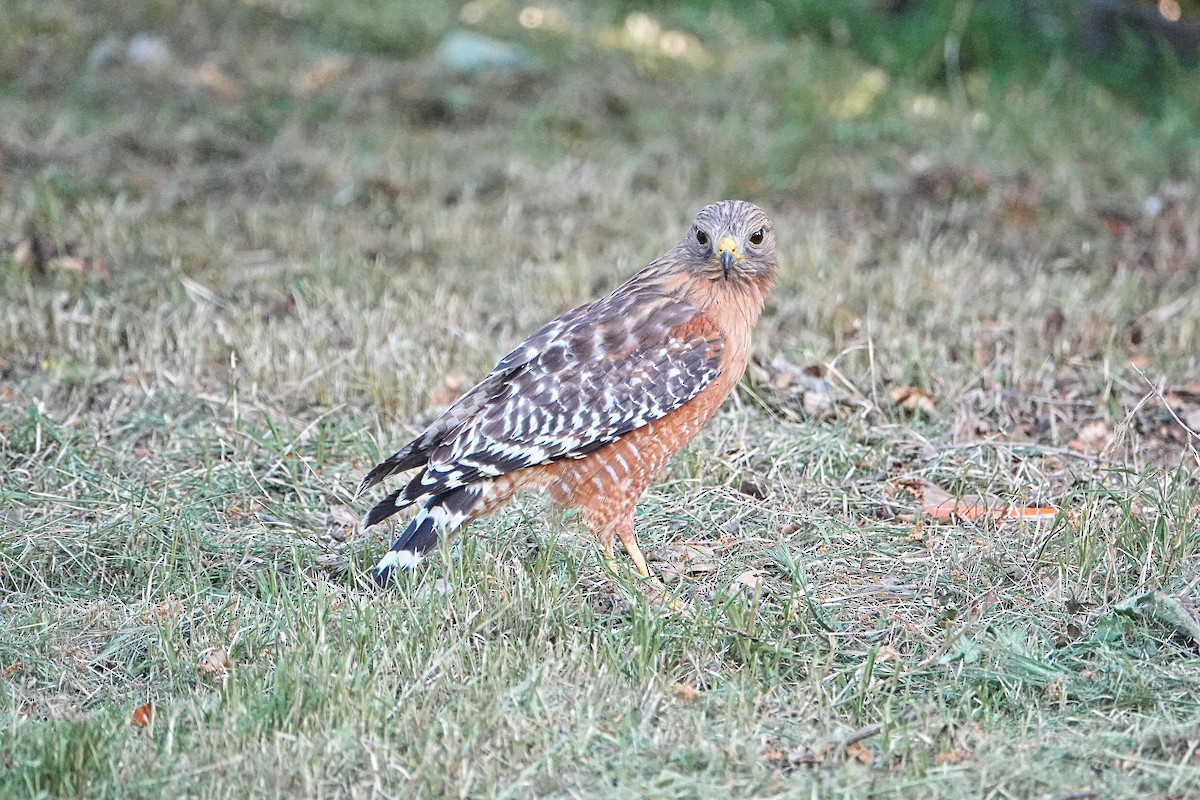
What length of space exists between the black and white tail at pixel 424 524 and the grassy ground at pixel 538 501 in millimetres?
83

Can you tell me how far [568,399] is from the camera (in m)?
4.99

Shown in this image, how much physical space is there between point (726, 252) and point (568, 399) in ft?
2.48

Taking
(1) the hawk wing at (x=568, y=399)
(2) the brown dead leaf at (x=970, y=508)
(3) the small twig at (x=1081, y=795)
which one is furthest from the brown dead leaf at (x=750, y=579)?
(3) the small twig at (x=1081, y=795)

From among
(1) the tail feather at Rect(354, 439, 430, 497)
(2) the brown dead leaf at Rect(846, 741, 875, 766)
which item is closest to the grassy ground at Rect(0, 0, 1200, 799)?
(2) the brown dead leaf at Rect(846, 741, 875, 766)

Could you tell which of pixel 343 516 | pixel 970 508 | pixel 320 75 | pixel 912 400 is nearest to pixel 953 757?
pixel 970 508

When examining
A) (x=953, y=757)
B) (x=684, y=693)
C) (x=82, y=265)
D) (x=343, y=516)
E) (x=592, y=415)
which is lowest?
(x=343, y=516)

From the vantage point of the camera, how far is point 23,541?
16.3 feet

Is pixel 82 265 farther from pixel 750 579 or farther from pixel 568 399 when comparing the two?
pixel 750 579

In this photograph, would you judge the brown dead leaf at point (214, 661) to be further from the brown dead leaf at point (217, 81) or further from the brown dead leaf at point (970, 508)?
the brown dead leaf at point (217, 81)

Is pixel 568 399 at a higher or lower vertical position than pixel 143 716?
higher

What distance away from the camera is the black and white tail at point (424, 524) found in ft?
15.4

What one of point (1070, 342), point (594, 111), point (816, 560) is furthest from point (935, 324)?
point (594, 111)

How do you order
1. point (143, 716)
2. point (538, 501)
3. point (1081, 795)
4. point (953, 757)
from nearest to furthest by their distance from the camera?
1. point (1081, 795)
2. point (953, 757)
3. point (143, 716)
4. point (538, 501)

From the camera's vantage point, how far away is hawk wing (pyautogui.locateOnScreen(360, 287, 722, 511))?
16.0ft
